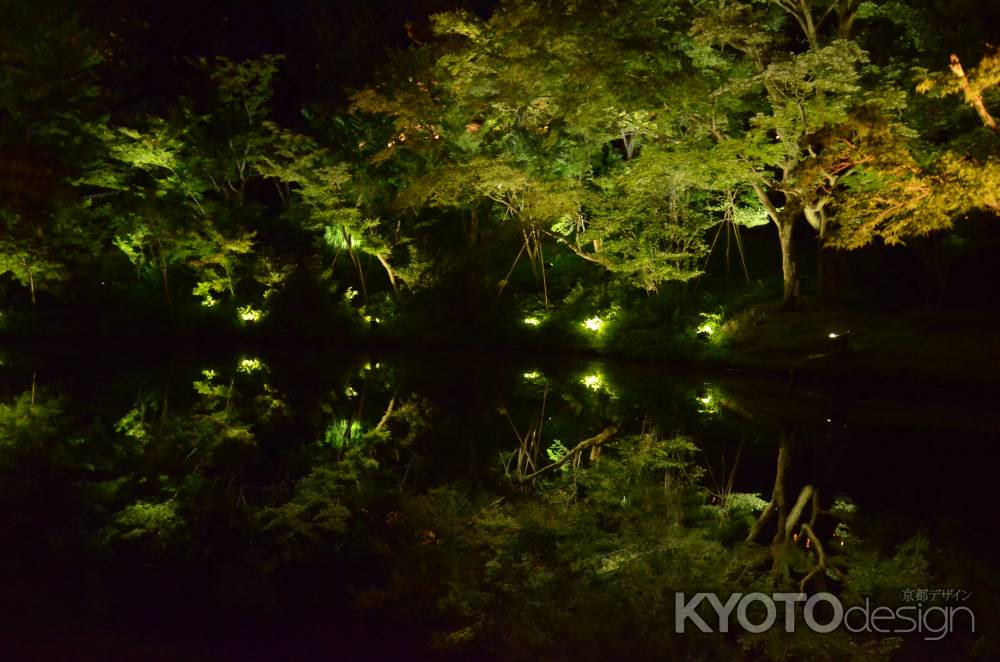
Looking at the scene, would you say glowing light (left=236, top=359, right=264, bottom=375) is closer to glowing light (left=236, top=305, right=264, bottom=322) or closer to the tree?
glowing light (left=236, top=305, right=264, bottom=322)

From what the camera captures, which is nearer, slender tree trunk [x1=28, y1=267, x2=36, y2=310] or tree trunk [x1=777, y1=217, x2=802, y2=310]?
tree trunk [x1=777, y1=217, x2=802, y2=310]

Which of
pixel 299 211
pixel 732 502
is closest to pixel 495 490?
pixel 732 502

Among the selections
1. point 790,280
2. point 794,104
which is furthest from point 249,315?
point 794,104

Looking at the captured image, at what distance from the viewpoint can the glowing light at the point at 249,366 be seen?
14547 millimetres

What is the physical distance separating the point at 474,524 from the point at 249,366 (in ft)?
36.3

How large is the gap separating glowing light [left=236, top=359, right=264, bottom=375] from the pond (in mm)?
2960

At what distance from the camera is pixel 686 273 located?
17.0 meters

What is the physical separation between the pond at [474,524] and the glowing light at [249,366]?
2.96m

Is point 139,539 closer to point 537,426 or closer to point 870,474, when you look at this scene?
point 537,426

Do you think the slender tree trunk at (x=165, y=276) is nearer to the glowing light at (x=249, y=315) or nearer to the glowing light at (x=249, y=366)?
the glowing light at (x=249, y=315)

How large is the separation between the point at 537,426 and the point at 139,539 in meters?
5.64

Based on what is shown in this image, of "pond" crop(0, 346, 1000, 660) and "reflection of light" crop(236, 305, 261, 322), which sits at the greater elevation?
"pond" crop(0, 346, 1000, 660)

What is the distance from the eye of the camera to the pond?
3828mm

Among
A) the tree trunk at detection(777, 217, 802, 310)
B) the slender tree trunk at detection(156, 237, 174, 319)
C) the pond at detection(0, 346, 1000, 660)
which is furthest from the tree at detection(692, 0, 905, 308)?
the slender tree trunk at detection(156, 237, 174, 319)
